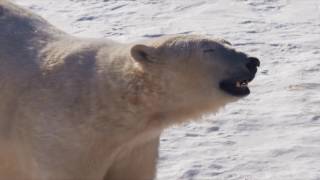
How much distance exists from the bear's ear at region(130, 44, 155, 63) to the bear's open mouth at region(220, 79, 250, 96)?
1.26 ft

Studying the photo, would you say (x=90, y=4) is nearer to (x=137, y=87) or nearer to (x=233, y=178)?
(x=233, y=178)

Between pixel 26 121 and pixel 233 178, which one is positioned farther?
pixel 233 178

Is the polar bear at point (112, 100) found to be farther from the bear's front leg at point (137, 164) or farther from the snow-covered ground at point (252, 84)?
the snow-covered ground at point (252, 84)

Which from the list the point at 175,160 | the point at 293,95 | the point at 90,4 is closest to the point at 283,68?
the point at 293,95

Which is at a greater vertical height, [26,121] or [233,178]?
[26,121]

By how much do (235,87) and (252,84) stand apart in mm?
2461

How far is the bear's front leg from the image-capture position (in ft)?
20.8

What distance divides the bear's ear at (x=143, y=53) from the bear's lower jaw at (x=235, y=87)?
0.38m

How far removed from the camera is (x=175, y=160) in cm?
735

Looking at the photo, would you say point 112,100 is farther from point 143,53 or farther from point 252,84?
point 252,84

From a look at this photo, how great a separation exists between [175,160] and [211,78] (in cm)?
140

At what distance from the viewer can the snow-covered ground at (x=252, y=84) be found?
7231 millimetres

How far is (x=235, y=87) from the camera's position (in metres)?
6.02

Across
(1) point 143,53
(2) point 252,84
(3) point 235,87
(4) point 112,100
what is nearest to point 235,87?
(3) point 235,87
